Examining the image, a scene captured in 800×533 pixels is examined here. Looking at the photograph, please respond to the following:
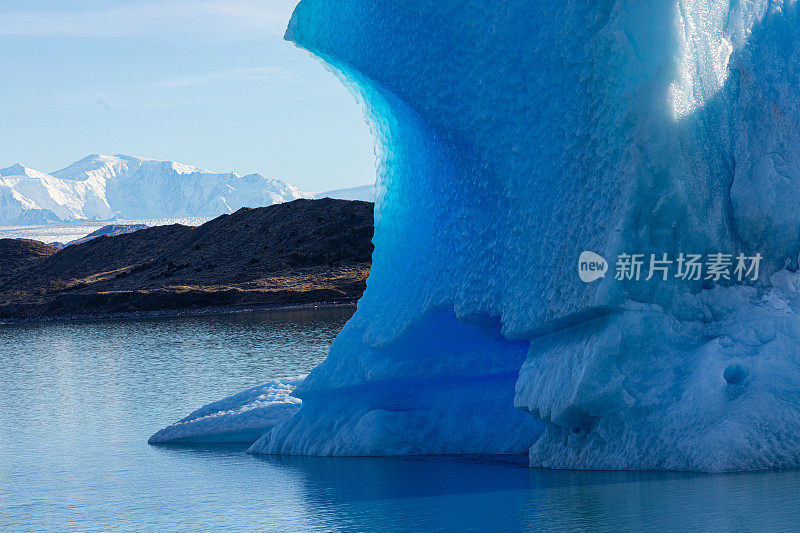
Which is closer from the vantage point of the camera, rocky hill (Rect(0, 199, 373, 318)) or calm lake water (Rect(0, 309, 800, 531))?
calm lake water (Rect(0, 309, 800, 531))

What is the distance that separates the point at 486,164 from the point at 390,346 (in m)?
2.57

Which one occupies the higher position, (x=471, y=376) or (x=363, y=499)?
(x=471, y=376)

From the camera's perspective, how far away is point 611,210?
1008 cm

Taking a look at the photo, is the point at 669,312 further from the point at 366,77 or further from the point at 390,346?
the point at 366,77

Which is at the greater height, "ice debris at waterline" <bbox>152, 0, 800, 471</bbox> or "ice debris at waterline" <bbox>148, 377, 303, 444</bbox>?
"ice debris at waterline" <bbox>152, 0, 800, 471</bbox>

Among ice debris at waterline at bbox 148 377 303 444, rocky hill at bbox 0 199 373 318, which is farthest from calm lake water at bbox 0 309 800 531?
rocky hill at bbox 0 199 373 318

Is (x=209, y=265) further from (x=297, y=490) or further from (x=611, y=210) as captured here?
(x=611, y=210)

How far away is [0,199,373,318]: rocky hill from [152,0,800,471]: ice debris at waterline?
146 ft

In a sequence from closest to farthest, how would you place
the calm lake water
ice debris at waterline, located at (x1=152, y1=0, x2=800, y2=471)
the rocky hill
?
the calm lake water, ice debris at waterline, located at (x1=152, y1=0, x2=800, y2=471), the rocky hill

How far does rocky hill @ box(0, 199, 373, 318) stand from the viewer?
58.4 metres

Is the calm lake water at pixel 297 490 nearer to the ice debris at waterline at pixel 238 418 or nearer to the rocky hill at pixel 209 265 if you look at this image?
the ice debris at waterline at pixel 238 418

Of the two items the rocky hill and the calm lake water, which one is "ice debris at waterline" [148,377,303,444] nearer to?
the calm lake water

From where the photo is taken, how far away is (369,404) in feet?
42.7

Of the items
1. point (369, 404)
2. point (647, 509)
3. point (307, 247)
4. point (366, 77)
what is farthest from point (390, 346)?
point (307, 247)
